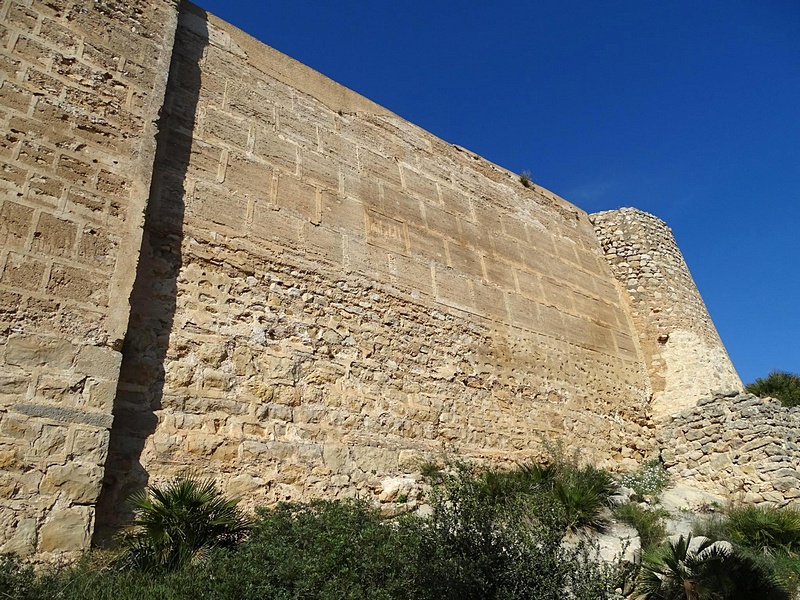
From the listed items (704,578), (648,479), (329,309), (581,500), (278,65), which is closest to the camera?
(704,578)

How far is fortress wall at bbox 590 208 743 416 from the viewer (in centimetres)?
1065

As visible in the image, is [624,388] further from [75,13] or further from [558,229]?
[75,13]

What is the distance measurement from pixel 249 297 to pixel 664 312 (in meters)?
8.32

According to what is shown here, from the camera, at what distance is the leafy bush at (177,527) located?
4234mm

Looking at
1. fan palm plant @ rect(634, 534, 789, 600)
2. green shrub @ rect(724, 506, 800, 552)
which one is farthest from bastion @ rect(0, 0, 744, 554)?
fan palm plant @ rect(634, 534, 789, 600)

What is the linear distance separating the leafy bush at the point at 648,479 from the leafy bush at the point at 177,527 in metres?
5.90

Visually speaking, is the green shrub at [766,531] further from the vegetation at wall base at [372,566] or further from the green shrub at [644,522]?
the vegetation at wall base at [372,566]

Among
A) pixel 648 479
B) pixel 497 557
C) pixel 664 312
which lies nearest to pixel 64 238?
pixel 497 557

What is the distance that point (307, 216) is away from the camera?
24.4ft

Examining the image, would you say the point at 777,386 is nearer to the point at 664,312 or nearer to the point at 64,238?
the point at 664,312

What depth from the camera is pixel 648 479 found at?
9.20 metres

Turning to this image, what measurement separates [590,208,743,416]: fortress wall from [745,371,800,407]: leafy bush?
2.16 metres

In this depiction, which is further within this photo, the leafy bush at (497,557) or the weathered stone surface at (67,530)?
the leafy bush at (497,557)

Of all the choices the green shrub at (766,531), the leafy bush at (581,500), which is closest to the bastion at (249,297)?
the leafy bush at (581,500)
